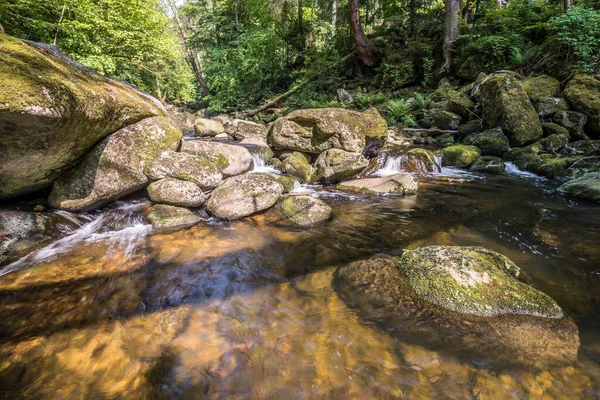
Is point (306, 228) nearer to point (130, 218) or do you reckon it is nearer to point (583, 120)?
point (130, 218)

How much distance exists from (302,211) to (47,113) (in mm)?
3763

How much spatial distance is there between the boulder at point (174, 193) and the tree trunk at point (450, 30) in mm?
14241

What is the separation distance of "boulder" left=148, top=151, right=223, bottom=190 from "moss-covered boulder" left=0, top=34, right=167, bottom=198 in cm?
91

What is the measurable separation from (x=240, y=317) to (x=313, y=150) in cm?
541

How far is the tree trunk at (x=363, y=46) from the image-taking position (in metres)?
13.7

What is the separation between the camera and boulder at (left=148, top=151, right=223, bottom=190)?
498 centimetres

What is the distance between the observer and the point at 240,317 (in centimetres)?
268

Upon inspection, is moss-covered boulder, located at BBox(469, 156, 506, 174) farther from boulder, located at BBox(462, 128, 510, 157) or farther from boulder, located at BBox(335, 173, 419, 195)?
boulder, located at BBox(335, 173, 419, 195)

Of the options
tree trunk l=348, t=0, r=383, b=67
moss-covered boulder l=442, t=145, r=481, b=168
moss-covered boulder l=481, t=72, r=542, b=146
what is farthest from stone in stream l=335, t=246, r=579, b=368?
tree trunk l=348, t=0, r=383, b=67

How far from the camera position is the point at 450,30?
12.9 metres

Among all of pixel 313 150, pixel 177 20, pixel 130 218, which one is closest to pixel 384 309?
pixel 130 218

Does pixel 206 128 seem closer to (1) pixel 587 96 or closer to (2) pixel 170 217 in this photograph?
(2) pixel 170 217

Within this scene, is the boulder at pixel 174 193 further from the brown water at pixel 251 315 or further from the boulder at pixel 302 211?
the boulder at pixel 302 211

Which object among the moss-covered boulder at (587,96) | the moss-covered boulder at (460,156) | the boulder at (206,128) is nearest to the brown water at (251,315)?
the moss-covered boulder at (460,156)
